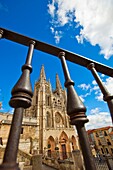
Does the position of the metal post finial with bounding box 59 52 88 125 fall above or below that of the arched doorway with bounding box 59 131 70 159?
below

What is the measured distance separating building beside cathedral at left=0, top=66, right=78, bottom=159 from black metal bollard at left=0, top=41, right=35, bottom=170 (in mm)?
19146

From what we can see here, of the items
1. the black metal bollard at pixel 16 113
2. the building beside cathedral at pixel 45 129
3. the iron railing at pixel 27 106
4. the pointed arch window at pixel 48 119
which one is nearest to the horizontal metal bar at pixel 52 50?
the iron railing at pixel 27 106

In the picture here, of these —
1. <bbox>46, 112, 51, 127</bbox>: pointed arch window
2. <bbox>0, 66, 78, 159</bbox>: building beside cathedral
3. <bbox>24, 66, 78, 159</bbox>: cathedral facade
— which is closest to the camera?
<bbox>0, 66, 78, 159</bbox>: building beside cathedral

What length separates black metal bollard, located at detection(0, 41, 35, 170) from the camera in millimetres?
597

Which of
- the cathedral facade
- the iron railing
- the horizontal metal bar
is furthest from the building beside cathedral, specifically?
the iron railing

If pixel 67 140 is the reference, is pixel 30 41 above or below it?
below

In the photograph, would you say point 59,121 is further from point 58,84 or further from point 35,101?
point 58,84

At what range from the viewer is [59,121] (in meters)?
29.0

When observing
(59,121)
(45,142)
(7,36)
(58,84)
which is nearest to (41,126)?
(45,142)

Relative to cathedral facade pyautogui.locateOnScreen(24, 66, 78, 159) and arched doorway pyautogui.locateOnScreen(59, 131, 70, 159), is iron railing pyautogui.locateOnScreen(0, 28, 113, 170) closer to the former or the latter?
cathedral facade pyautogui.locateOnScreen(24, 66, 78, 159)

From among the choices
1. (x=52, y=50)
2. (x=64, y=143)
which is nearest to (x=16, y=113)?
(x=52, y=50)

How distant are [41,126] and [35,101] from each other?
769 cm

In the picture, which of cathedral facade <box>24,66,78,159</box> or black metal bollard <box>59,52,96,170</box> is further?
cathedral facade <box>24,66,78,159</box>

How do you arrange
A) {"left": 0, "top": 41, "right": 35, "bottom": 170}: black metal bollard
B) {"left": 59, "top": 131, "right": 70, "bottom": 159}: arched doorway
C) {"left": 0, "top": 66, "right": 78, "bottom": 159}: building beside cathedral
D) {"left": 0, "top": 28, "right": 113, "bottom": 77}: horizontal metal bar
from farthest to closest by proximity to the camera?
{"left": 59, "top": 131, "right": 70, "bottom": 159}: arched doorway, {"left": 0, "top": 66, "right": 78, "bottom": 159}: building beside cathedral, {"left": 0, "top": 28, "right": 113, "bottom": 77}: horizontal metal bar, {"left": 0, "top": 41, "right": 35, "bottom": 170}: black metal bollard
